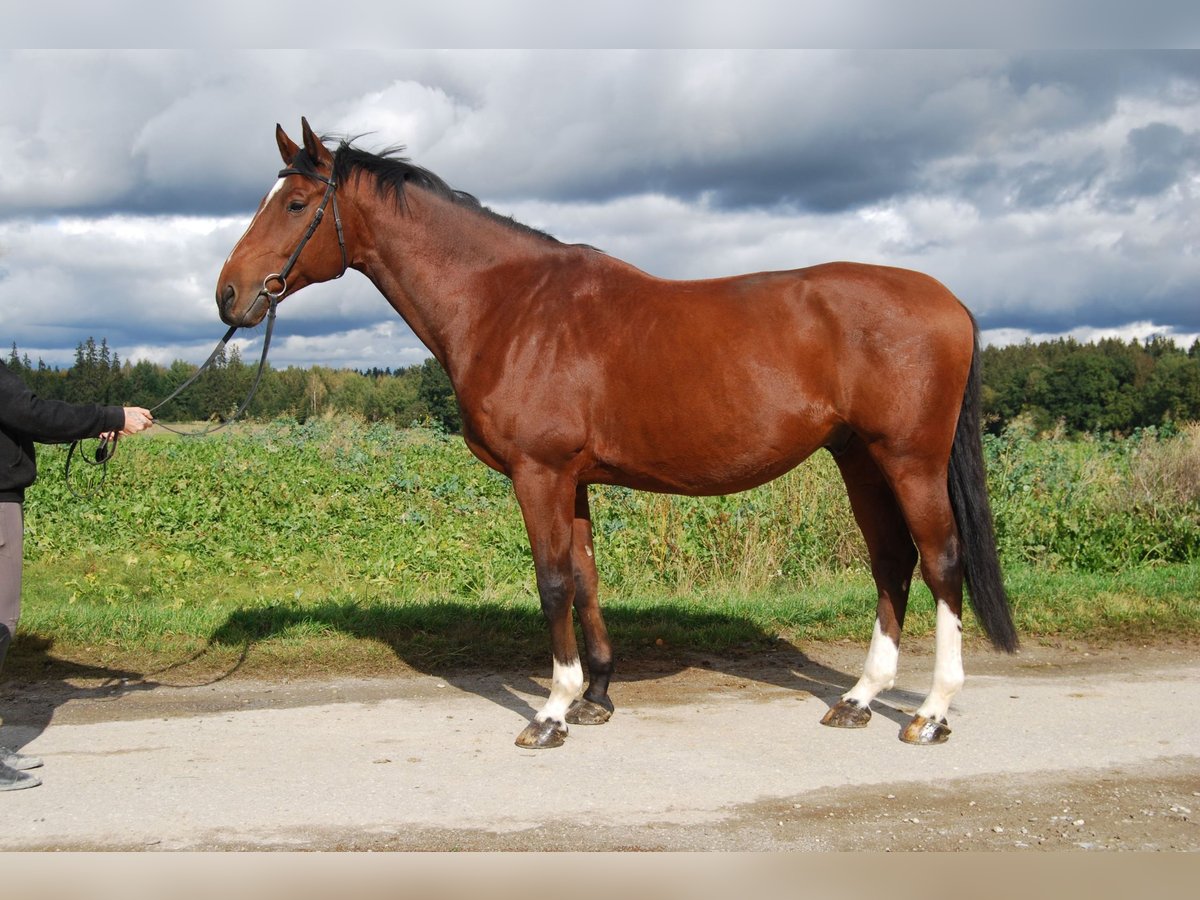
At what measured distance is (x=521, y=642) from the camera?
21.3ft

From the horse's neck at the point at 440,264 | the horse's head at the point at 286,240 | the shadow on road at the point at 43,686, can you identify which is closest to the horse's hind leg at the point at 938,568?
the horse's neck at the point at 440,264

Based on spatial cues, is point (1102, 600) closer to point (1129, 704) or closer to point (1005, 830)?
point (1129, 704)

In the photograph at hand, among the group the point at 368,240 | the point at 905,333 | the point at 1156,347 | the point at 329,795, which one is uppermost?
the point at 1156,347

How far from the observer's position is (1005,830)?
3.59 meters

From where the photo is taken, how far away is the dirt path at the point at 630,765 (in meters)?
3.57

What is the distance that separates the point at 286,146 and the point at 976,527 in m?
4.33

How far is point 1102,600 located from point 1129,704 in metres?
2.04

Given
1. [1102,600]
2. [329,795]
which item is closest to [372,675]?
[329,795]

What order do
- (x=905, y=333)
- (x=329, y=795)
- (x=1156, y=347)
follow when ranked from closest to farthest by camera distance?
(x=329, y=795), (x=905, y=333), (x=1156, y=347)

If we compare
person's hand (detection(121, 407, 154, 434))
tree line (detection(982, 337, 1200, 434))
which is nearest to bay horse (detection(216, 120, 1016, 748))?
person's hand (detection(121, 407, 154, 434))

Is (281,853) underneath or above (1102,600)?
underneath

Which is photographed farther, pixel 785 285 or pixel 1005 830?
pixel 785 285

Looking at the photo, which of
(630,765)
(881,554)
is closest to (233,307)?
(630,765)

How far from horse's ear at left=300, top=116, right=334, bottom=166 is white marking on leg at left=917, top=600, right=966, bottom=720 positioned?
4.14 m
